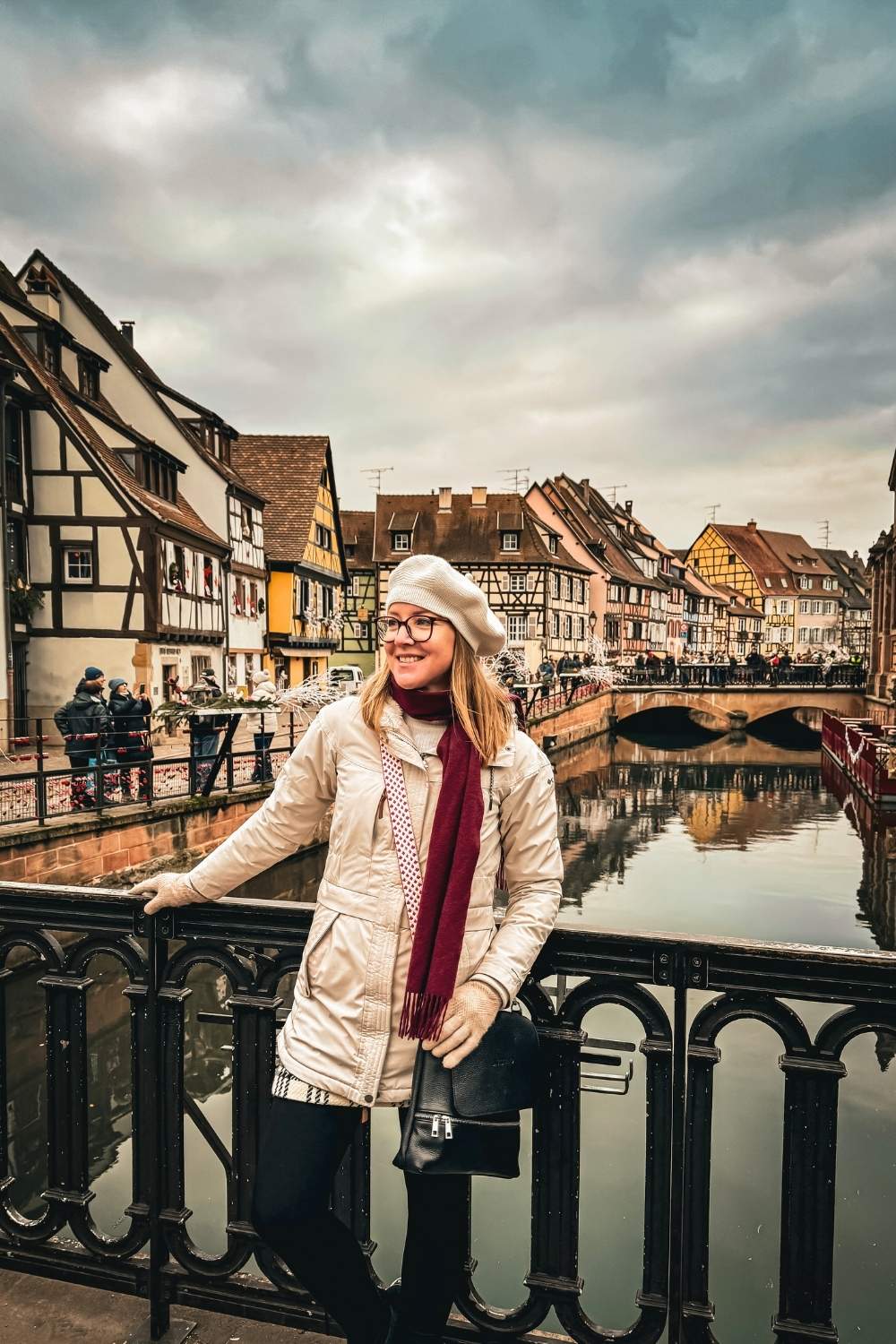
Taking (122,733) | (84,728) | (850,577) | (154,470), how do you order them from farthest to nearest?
(850,577), (154,470), (84,728), (122,733)

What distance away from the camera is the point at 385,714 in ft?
6.79

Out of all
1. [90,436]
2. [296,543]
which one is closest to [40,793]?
[90,436]

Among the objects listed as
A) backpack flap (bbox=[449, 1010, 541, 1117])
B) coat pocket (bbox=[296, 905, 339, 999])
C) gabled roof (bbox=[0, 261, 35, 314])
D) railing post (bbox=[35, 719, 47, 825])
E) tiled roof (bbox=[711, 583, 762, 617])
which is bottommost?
railing post (bbox=[35, 719, 47, 825])

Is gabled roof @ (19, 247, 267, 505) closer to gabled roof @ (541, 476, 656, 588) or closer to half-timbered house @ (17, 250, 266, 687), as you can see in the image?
half-timbered house @ (17, 250, 266, 687)

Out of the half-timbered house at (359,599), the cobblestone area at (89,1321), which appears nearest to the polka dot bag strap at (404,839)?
the cobblestone area at (89,1321)

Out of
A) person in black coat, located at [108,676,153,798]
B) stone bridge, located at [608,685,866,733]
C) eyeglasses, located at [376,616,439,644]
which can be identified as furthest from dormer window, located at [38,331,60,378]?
stone bridge, located at [608,685,866,733]

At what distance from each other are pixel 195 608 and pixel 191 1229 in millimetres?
20522

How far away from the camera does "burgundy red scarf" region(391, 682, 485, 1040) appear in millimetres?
1874

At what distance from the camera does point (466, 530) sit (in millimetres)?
50562

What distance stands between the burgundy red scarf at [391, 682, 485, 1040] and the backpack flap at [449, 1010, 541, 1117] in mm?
107

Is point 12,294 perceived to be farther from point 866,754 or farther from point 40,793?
point 866,754

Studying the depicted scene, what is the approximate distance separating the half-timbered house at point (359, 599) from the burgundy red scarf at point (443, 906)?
4277cm

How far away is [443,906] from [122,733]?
1197 cm

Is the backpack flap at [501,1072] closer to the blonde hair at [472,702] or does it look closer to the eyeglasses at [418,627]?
the blonde hair at [472,702]
